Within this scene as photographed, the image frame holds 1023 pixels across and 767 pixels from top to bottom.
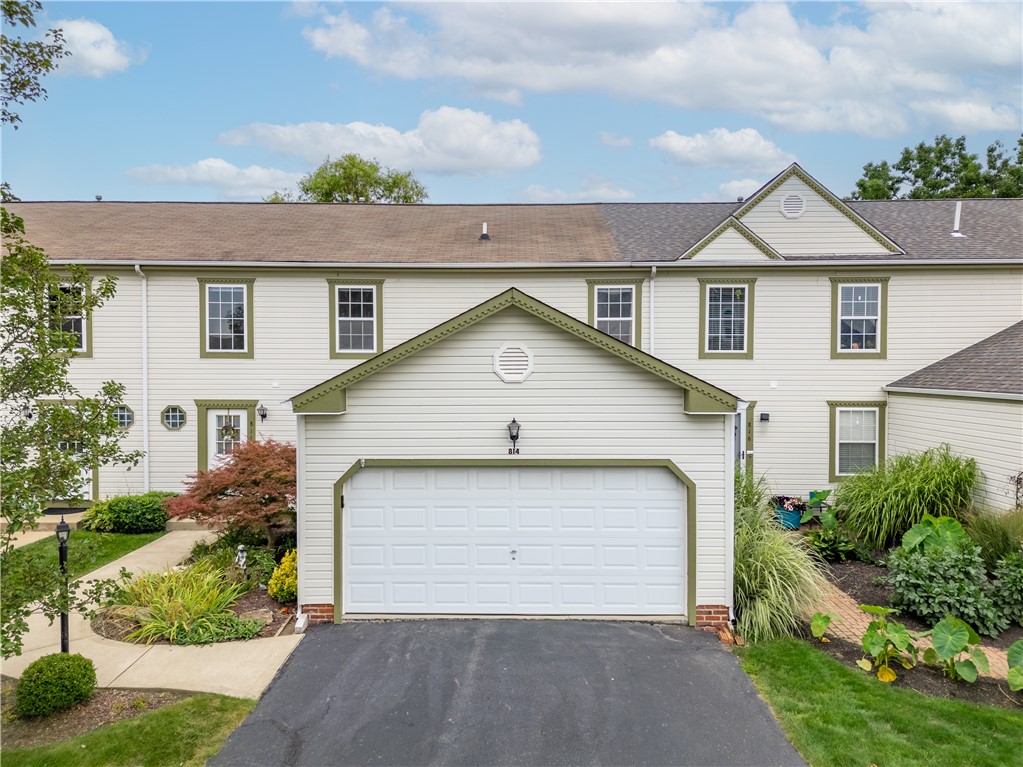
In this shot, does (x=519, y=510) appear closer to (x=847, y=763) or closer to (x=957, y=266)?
(x=847, y=763)

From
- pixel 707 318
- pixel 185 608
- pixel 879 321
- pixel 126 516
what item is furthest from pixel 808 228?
pixel 126 516

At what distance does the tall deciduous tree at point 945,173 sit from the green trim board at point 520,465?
3305 centimetres

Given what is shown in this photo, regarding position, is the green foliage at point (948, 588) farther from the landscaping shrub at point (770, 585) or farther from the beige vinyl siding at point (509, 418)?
the beige vinyl siding at point (509, 418)

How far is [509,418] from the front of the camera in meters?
7.99

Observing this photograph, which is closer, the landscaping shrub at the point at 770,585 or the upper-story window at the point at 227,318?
the landscaping shrub at the point at 770,585

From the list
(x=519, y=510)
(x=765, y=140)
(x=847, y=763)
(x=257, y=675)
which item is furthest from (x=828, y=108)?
(x=257, y=675)

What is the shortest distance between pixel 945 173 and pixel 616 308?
31267 millimetres

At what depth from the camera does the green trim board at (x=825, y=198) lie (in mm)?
13875

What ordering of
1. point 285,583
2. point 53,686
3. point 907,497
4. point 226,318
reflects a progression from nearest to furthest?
1. point 53,686
2. point 285,583
3. point 907,497
4. point 226,318

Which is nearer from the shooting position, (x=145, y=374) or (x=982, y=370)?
(x=982, y=370)

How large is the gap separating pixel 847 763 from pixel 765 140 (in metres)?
26.6

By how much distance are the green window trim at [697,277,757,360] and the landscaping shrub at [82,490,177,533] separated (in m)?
13.2

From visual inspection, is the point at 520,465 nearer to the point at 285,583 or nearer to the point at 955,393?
the point at 285,583

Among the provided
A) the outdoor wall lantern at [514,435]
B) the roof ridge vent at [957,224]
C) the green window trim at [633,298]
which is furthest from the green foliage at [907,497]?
the outdoor wall lantern at [514,435]
